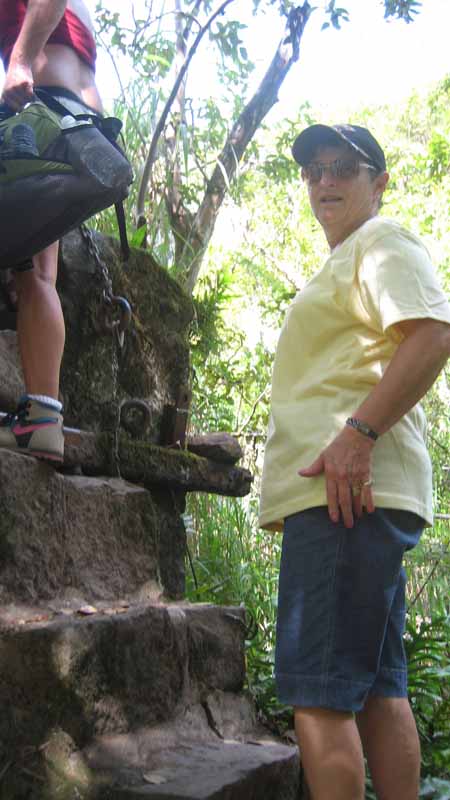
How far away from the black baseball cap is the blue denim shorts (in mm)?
876

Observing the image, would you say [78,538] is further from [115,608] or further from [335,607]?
[335,607]

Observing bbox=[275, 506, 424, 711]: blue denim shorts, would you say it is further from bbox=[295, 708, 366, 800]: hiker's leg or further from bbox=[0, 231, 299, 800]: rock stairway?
bbox=[0, 231, 299, 800]: rock stairway

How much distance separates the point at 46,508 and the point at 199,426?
8.72 feet

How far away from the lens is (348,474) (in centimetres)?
172

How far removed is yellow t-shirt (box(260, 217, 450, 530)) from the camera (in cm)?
179

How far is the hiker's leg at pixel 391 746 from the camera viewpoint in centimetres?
183

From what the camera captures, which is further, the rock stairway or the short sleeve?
the rock stairway

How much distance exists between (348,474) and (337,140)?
84 centimetres

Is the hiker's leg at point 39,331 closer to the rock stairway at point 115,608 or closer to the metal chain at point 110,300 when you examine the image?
the rock stairway at point 115,608

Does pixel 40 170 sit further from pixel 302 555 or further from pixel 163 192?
pixel 163 192

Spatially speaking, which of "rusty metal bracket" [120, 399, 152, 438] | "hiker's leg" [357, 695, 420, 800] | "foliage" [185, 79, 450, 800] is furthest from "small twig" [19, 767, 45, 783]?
"rusty metal bracket" [120, 399, 152, 438]

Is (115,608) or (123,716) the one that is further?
(115,608)

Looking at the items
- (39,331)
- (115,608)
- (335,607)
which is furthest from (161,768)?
(39,331)

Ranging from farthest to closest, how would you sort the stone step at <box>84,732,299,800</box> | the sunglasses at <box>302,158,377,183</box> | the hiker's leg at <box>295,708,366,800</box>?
the sunglasses at <box>302,158,377,183</box> → the stone step at <box>84,732,299,800</box> → the hiker's leg at <box>295,708,366,800</box>
